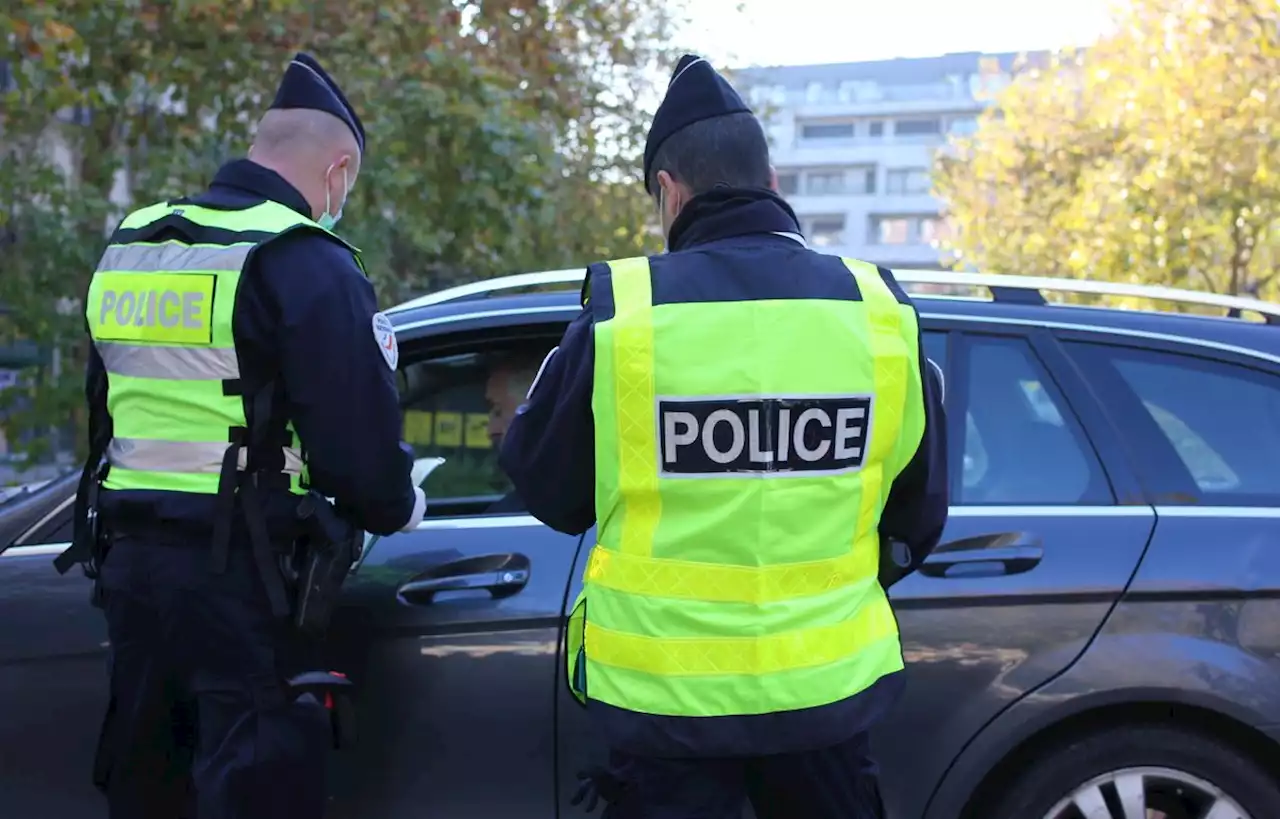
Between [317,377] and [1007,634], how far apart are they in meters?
1.52

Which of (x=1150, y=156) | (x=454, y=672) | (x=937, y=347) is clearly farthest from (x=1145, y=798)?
(x=1150, y=156)

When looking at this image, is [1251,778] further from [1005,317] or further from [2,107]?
[2,107]

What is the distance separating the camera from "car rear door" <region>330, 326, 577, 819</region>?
8.34ft

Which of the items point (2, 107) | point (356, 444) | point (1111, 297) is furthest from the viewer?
point (2, 107)

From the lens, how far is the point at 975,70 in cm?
6788

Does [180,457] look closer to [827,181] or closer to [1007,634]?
[1007,634]

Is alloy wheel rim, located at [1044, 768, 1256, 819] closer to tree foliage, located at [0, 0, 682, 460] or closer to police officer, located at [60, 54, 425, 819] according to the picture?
police officer, located at [60, 54, 425, 819]

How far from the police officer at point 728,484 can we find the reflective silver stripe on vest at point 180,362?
62 centimetres

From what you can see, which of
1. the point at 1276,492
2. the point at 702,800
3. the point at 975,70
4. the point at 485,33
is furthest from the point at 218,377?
the point at 975,70

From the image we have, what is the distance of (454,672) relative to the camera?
2551 millimetres

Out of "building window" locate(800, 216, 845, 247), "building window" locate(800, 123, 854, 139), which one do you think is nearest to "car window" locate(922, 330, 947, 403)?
"building window" locate(800, 216, 845, 247)

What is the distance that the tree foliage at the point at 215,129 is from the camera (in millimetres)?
6684

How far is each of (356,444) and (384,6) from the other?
6.17 meters

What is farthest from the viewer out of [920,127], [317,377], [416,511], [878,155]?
[920,127]
